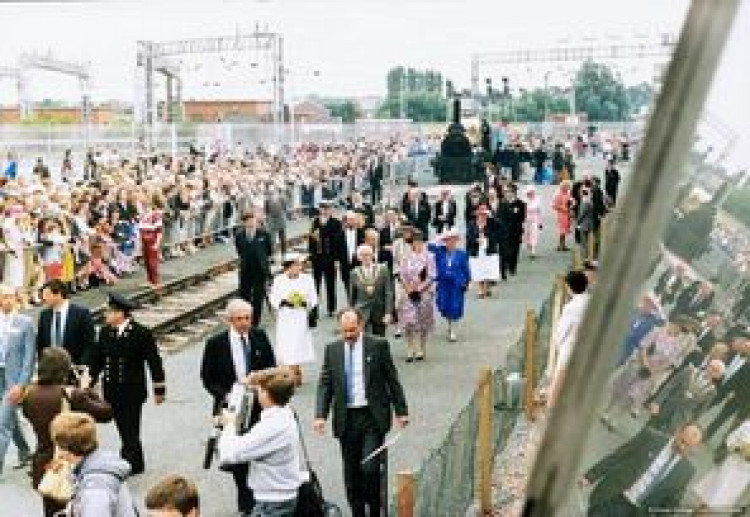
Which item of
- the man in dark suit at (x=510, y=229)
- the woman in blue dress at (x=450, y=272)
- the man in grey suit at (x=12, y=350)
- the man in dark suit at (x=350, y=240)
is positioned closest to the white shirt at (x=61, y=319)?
the man in grey suit at (x=12, y=350)

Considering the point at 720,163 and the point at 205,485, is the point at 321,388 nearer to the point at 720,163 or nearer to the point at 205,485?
the point at 205,485

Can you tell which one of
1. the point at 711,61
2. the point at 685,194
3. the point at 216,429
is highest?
the point at 711,61

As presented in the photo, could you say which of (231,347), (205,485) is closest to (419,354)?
(205,485)

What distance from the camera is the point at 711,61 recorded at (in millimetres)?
811

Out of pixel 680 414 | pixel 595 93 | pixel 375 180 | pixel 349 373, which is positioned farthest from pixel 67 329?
pixel 595 93

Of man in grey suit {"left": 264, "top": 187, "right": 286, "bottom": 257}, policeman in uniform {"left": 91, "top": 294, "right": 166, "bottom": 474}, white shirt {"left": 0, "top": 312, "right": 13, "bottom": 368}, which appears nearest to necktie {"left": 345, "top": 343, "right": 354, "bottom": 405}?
policeman in uniform {"left": 91, "top": 294, "right": 166, "bottom": 474}

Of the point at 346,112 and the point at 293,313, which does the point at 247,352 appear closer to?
the point at 293,313

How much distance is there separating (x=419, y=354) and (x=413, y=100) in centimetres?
9578

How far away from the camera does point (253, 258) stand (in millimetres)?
15547

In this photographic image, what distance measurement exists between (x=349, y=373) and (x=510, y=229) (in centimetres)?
1349

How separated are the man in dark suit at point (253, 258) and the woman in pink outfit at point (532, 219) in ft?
28.0

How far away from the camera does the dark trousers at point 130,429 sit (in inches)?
351

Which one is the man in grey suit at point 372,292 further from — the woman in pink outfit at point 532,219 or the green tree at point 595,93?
the green tree at point 595,93

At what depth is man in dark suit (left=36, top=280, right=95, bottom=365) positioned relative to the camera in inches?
354
